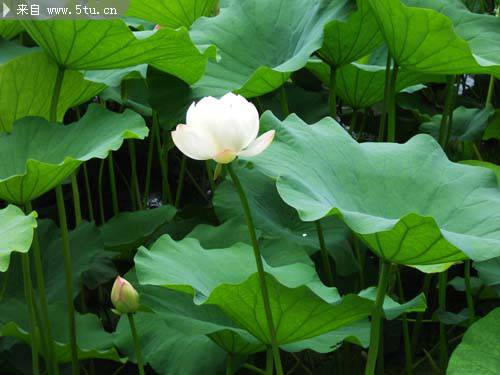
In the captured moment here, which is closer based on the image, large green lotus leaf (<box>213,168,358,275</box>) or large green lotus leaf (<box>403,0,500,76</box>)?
large green lotus leaf (<box>213,168,358,275</box>)

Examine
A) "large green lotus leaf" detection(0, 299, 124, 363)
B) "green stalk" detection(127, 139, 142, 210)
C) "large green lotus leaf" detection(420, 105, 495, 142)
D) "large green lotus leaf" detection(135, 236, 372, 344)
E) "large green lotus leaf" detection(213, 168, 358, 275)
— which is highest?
"large green lotus leaf" detection(135, 236, 372, 344)

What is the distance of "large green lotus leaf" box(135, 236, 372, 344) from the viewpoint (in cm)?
111

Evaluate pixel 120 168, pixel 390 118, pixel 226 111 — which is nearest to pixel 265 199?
pixel 390 118

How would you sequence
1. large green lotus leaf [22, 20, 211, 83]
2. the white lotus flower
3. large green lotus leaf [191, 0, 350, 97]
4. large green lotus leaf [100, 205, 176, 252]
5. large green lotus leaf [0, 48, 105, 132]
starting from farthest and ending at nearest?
large green lotus leaf [100, 205, 176, 252] → large green lotus leaf [191, 0, 350, 97] → large green lotus leaf [0, 48, 105, 132] → large green lotus leaf [22, 20, 211, 83] → the white lotus flower

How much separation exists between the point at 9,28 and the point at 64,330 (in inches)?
26.3

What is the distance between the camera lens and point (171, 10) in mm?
1908

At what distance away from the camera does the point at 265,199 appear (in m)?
1.69

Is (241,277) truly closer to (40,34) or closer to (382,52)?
(40,34)

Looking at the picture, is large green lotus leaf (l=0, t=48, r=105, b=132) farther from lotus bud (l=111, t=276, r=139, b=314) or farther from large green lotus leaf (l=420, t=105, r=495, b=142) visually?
large green lotus leaf (l=420, t=105, r=495, b=142)

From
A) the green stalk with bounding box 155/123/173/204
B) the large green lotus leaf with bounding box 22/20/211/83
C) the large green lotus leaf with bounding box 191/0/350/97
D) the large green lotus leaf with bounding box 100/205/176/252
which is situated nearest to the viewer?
the large green lotus leaf with bounding box 22/20/211/83

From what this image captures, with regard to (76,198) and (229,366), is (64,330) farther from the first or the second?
(229,366)

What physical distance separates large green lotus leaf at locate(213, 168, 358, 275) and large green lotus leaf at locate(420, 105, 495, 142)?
1.64ft

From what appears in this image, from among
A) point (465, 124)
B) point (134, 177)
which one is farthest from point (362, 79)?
point (134, 177)

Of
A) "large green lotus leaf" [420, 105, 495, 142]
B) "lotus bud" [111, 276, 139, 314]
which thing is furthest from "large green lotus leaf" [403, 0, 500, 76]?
"lotus bud" [111, 276, 139, 314]
